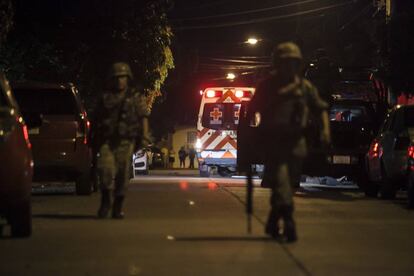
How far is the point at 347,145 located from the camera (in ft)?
55.7

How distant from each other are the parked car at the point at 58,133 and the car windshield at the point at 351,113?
218 inches

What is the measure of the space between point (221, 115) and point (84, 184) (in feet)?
34.2

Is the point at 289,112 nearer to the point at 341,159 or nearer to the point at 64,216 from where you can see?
the point at 64,216

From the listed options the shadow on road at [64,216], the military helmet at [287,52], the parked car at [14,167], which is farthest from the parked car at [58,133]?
the military helmet at [287,52]

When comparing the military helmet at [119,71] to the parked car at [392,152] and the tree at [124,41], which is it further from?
the tree at [124,41]

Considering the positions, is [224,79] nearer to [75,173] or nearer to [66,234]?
[75,173]

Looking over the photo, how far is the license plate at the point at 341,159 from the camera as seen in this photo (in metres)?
16.6

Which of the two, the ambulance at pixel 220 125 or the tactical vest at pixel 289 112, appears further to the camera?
the ambulance at pixel 220 125

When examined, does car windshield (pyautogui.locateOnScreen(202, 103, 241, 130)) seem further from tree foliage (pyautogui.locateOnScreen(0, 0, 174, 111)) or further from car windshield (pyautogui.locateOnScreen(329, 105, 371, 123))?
car windshield (pyautogui.locateOnScreen(329, 105, 371, 123))

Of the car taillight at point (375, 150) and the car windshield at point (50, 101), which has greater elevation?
the car windshield at point (50, 101)

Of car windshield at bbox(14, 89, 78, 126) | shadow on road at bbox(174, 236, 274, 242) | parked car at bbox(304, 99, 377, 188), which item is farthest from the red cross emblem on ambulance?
shadow on road at bbox(174, 236, 274, 242)

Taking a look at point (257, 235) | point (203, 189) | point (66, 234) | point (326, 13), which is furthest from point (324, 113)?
point (326, 13)

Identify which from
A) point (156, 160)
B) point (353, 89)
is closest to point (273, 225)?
point (353, 89)

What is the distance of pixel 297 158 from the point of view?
8234 millimetres
